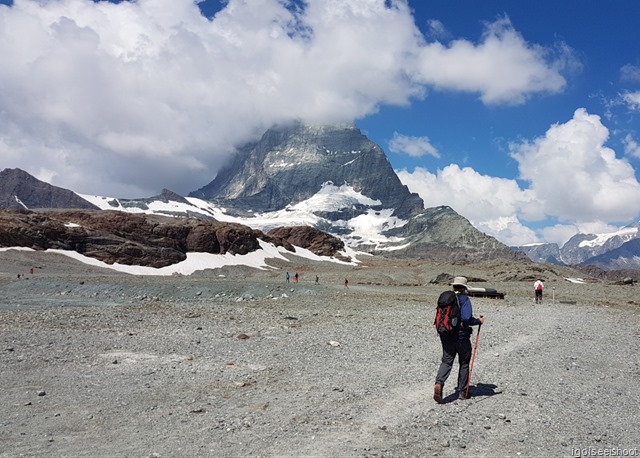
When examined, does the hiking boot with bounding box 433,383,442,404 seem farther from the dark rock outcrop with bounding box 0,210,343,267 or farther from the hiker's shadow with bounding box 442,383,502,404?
the dark rock outcrop with bounding box 0,210,343,267

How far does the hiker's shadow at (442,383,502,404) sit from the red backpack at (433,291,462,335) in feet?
4.21

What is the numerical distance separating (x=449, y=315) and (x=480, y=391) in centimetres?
192

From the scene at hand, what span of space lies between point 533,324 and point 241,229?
145 meters

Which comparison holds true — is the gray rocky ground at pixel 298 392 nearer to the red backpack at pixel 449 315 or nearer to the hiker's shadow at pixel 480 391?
the hiker's shadow at pixel 480 391

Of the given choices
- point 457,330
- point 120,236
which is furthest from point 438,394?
point 120,236

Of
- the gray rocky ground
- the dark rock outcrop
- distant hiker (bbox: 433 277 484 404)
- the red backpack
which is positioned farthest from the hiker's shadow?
the dark rock outcrop

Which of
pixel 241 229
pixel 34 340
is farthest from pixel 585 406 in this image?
pixel 241 229

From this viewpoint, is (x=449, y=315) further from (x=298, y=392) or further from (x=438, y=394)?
(x=298, y=392)

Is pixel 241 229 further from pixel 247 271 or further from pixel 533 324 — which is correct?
pixel 533 324

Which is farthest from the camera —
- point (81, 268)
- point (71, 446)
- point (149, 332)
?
point (81, 268)

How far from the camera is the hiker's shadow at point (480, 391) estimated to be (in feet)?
31.8

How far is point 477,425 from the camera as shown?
26.5 feet

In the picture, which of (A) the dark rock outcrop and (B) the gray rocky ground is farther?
(A) the dark rock outcrop

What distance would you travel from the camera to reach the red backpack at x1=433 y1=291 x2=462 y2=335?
9.78 m
